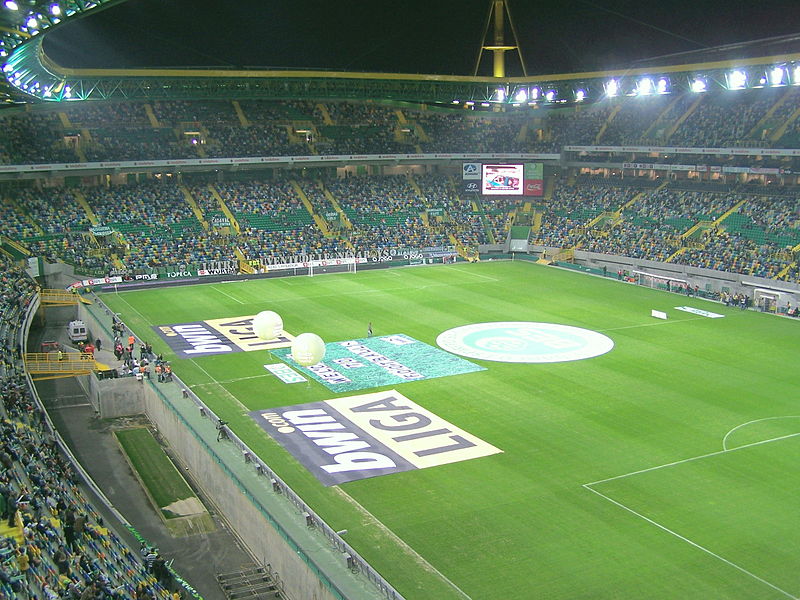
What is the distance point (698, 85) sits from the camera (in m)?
61.3

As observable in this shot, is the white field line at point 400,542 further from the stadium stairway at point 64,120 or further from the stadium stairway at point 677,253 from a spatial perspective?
the stadium stairway at point 64,120

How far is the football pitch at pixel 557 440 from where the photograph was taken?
20125 mm

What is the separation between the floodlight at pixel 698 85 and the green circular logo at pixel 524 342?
27.3m

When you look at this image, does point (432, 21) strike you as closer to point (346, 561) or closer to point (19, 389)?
point (19, 389)

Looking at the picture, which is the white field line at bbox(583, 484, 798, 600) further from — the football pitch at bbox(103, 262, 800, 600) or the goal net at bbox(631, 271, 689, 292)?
the goal net at bbox(631, 271, 689, 292)

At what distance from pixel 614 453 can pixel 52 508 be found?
16957 millimetres

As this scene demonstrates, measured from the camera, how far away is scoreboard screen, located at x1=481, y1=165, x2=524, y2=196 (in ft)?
237

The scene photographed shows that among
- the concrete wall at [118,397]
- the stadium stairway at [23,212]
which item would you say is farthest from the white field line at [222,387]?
the stadium stairway at [23,212]

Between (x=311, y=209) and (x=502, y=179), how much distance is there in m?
17.0

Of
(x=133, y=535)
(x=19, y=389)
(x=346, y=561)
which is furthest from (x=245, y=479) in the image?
(x=19, y=389)

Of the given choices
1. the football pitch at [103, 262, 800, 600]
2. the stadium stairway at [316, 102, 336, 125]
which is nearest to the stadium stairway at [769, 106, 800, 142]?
the football pitch at [103, 262, 800, 600]

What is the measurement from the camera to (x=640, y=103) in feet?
244

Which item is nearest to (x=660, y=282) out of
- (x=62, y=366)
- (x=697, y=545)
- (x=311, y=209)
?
(x=311, y=209)

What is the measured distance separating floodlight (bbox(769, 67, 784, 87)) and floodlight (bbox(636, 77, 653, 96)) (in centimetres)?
1055
